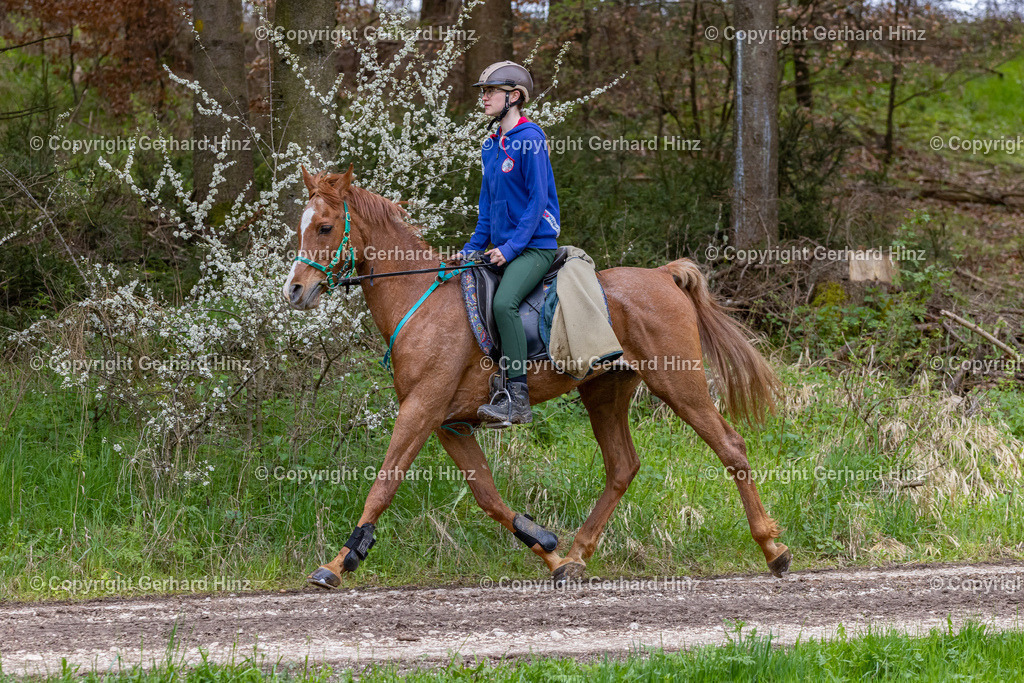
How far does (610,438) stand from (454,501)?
1329mm

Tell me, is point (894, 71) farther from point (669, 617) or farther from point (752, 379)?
point (669, 617)

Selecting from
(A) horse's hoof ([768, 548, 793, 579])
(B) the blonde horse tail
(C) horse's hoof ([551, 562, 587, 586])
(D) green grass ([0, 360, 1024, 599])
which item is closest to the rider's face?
(B) the blonde horse tail

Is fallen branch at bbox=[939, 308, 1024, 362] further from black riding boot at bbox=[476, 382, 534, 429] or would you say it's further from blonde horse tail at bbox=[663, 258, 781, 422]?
black riding boot at bbox=[476, 382, 534, 429]

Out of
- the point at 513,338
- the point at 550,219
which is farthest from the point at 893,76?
the point at 513,338

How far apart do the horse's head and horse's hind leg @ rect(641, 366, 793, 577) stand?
2245mm

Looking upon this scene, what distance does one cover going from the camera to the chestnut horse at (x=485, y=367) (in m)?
5.66

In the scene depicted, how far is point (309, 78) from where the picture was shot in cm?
865

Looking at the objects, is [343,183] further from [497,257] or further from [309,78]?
[309,78]

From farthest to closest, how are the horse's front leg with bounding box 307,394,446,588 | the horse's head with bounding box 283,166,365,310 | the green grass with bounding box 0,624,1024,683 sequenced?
the horse's head with bounding box 283,166,365,310 < the horse's front leg with bounding box 307,394,446,588 < the green grass with bounding box 0,624,1024,683

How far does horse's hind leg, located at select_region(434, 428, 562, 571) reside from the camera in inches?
249

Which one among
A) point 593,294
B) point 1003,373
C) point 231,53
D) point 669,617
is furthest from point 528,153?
point 231,53

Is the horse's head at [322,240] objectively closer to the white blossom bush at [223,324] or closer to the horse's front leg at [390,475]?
the horse's front leg at [390,475]

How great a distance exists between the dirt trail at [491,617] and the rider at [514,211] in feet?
4.28

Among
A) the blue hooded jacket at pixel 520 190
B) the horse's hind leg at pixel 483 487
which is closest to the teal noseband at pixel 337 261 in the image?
the blue hooded jacket at pixel 520 190
